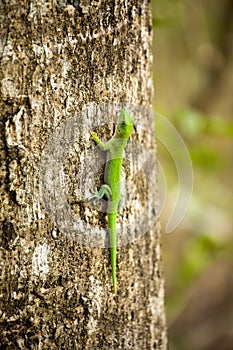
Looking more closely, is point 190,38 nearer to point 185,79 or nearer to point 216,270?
point 185,79

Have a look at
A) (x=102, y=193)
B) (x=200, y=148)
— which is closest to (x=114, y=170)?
(x=102, y=193)

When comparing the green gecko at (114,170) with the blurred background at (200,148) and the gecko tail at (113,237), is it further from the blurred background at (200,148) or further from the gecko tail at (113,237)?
the blurred background at (200,148)

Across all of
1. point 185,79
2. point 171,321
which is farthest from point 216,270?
point 185,79

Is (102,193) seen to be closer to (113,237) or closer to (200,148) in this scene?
(113,237)

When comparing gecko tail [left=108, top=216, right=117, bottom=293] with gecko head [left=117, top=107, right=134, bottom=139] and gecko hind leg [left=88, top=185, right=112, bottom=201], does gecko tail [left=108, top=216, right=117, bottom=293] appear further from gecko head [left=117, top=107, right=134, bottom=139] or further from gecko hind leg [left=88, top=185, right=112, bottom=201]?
gecko head [left=117, top=107, right=134, bottom=139]

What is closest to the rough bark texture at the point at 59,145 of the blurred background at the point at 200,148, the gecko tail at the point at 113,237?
the gecko tail at the point at 113,237
